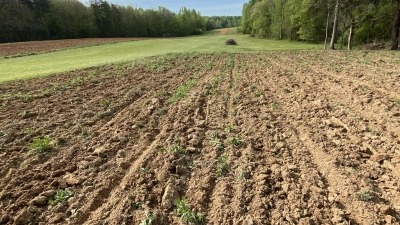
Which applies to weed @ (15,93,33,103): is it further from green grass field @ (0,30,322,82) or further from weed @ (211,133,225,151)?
weed @ (211,133,225,151)

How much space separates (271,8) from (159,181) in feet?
231

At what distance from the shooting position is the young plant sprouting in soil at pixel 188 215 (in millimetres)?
4066

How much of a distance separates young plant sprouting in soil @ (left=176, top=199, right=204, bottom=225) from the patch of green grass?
612 centimetres

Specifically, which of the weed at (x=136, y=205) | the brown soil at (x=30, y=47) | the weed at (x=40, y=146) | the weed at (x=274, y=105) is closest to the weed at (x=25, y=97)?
the weed at (x=40, y=146)

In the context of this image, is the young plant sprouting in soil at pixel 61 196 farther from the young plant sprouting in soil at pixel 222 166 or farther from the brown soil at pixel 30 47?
the brown soil at pixel 30 47

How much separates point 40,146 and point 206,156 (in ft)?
11.6

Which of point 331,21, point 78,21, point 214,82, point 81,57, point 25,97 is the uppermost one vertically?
point 78,21

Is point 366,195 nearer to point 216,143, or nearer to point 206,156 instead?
point 206,156

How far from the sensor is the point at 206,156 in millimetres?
5949

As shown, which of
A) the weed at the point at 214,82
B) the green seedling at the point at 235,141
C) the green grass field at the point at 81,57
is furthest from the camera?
the green grass field at the point at 81,57

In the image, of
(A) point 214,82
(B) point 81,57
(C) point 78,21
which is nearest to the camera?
(A) point 214,82

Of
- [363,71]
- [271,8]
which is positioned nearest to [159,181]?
[363,71]

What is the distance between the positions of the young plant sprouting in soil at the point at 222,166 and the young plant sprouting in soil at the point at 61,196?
2427 millimetres

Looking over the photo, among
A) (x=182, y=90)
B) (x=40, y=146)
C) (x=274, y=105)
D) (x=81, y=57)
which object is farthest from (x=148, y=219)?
(x=81, y=57)
